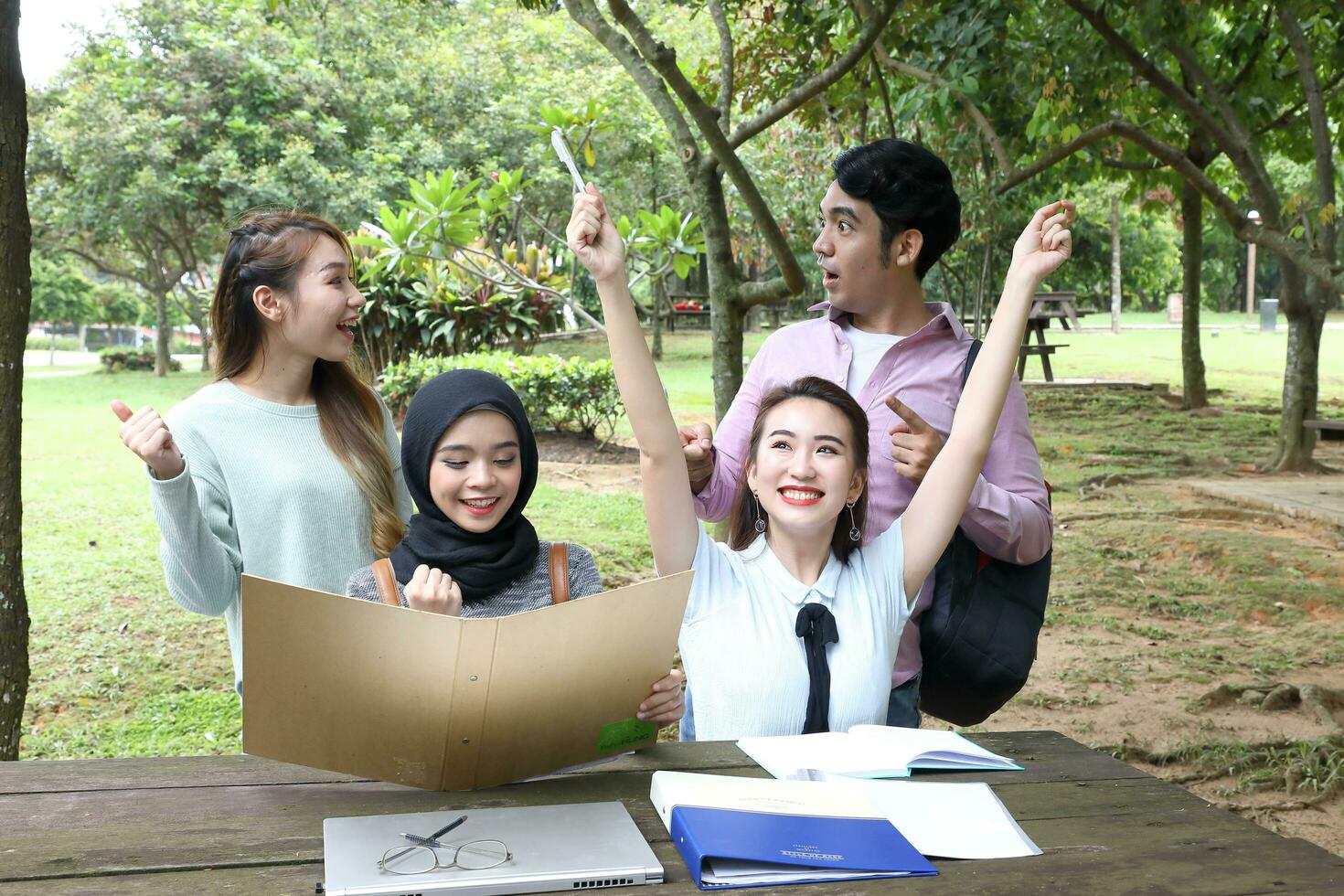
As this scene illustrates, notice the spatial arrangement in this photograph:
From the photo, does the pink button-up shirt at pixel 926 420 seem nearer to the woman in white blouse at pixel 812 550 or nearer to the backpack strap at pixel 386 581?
the woman in white blouse at pixel 812 550

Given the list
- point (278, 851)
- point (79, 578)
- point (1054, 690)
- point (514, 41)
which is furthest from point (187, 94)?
point (278, 851)

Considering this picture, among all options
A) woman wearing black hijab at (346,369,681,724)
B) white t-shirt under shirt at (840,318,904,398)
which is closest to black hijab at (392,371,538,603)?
woman wearing black hijab at (346,369,681,724)

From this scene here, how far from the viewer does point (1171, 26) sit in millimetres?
6598

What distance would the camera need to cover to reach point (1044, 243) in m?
1.94

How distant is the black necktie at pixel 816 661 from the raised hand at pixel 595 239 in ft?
1.98

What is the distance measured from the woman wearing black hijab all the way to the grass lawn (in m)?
2.38

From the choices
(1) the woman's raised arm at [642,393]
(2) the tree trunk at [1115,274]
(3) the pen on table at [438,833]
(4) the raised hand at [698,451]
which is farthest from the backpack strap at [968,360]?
(2) the tree trunk at [1115,274]

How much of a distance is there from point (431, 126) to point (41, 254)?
7506 millimetres

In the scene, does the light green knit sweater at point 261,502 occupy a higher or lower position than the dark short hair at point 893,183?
lower

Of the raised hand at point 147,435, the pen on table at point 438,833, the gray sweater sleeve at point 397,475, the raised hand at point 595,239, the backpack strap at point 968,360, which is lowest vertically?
the pen on table at point 438,833

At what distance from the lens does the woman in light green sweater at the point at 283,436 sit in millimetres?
2197

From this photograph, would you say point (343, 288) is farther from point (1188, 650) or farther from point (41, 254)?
point (41, 254)

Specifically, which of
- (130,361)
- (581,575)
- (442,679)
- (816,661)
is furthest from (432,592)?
(130,361)

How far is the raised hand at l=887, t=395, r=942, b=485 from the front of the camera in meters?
2.02
